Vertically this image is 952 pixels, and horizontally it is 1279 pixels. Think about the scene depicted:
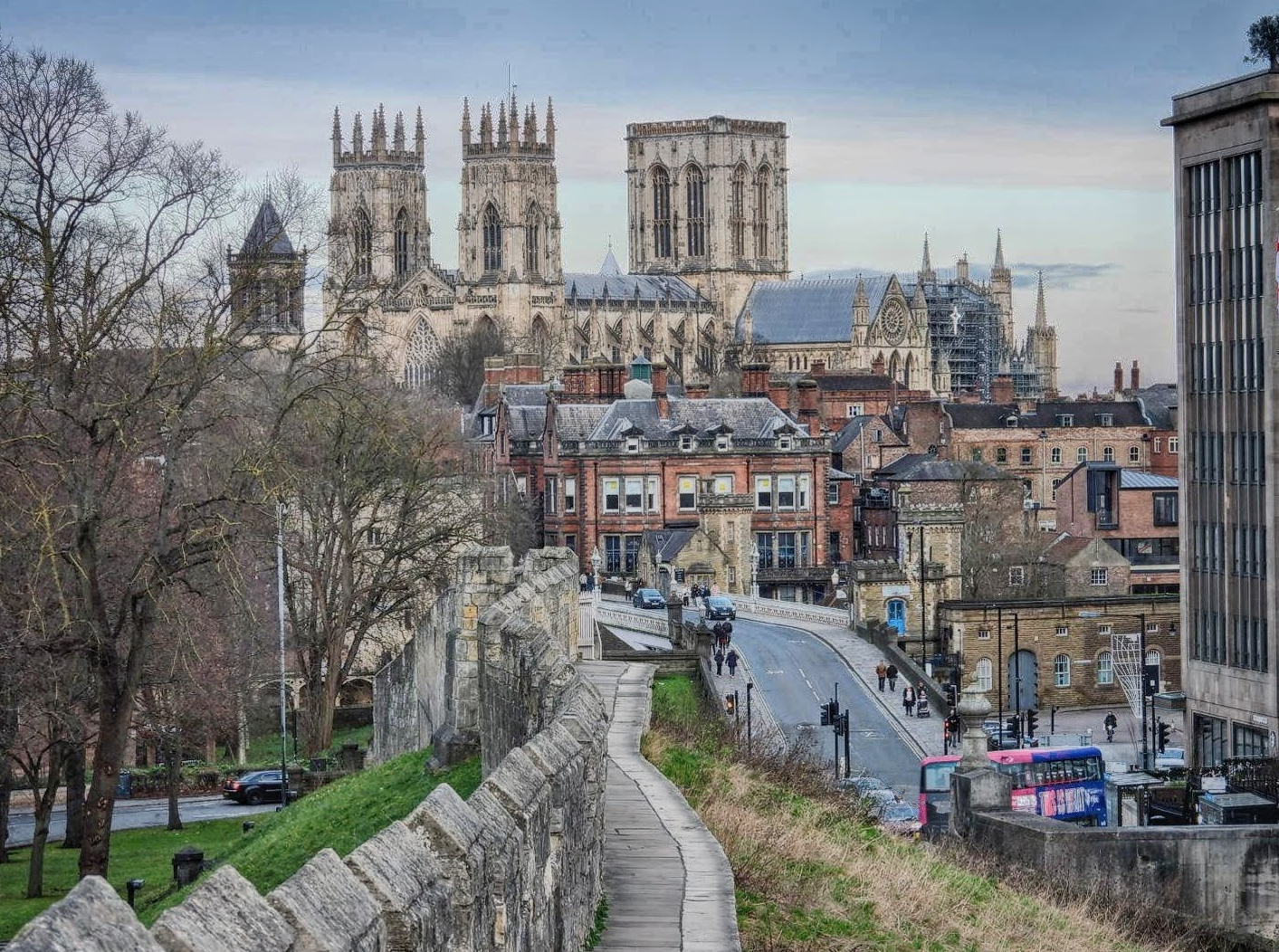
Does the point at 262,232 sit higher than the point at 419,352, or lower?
lower

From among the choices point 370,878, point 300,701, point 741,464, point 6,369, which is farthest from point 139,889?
point 741,464

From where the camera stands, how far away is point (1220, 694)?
187 feet

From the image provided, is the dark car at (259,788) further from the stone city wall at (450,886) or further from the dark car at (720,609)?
the stone city wall at (450,886)

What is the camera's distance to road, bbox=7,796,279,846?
43688 millimetres

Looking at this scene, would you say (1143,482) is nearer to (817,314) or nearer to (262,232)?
(262,232)

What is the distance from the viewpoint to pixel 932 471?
294 feet

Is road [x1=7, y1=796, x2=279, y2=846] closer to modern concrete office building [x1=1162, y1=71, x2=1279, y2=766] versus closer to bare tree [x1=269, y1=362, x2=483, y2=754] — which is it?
bare tree [x1=269, y1=362, x2=483, y2=754]

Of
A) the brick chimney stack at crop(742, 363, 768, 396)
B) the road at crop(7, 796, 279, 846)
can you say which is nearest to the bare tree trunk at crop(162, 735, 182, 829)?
the road at crop(7, 796, 279, 846)

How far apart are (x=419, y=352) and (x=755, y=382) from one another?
94.1 metres

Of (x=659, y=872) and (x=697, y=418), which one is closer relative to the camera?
(x=659, y=872)

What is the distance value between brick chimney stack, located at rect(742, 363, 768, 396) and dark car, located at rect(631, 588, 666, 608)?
22.7 m

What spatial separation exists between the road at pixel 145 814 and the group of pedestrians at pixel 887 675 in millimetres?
16192

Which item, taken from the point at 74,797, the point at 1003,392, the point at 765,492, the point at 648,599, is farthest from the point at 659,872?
the point at 1003,392

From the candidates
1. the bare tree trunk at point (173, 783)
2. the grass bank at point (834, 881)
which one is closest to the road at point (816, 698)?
the bare tree trunk at point (173, 783)
